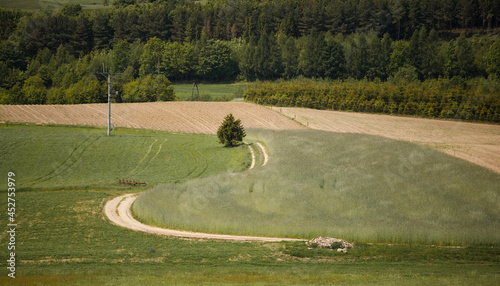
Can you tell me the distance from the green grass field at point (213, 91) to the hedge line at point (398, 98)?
9.61m

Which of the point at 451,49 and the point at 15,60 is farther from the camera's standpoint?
the point at 15,60

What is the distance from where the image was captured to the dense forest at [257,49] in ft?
335

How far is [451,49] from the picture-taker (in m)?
107

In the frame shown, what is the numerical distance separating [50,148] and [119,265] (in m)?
33.3

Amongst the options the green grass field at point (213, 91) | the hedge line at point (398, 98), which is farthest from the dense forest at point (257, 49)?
the green grass field at point (213, 91)

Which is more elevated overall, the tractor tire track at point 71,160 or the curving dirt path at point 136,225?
the tractor tire track at point 71,160

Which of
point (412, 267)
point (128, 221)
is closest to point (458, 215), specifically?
point (412, 267)

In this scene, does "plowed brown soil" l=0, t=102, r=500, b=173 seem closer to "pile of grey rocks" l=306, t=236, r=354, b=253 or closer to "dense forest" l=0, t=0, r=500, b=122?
"dense forest" l=0, t=0, r=500, b=122

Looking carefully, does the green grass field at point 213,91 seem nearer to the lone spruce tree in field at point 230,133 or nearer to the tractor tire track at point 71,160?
the lone spruce tree in field at point 230,133

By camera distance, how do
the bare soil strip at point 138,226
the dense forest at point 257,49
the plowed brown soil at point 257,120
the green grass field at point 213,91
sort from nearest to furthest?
the bare soil strip at point 138,226 < the plowed brown soil at point 257,120 < the dense forest at point 257,49 < the green grass field at point 213,91

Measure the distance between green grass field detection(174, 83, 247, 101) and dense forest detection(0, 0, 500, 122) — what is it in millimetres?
6419

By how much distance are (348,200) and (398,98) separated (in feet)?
169

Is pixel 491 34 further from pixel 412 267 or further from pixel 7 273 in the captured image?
pixel 7 273

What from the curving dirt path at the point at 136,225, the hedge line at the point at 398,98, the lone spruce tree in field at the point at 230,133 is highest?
the hedge line at the point at 398,98
